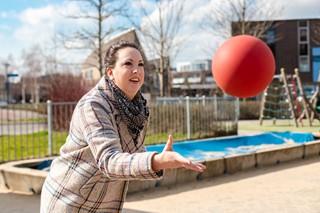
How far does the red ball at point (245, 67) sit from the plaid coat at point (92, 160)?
4.58m

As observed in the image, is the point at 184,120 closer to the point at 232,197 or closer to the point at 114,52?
the point at 232,197

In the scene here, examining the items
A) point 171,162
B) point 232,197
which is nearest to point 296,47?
point 232,197

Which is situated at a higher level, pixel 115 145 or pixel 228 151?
pixel 115 145

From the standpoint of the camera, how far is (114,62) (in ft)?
5.99

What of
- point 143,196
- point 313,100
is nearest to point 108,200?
point 143,196

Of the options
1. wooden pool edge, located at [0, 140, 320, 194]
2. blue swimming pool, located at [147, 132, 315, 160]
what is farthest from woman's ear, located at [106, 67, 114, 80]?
blue swimming pool, located at [147, 132, 315, 160]

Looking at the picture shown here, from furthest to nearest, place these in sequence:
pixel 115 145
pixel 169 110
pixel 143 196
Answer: pixel 169 110 < pixel 143 196 < pixel 115 145

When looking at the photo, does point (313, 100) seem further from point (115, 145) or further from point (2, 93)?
point (2, 93)

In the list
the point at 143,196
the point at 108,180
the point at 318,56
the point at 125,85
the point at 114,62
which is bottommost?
the point at 143,196

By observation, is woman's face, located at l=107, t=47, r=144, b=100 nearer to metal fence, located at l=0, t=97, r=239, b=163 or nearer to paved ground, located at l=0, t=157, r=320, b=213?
paved ground, located at l=0, t=157, r=320, b=213

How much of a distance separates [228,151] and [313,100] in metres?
8.90

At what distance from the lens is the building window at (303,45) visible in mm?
46550

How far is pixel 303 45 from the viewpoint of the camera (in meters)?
46.9

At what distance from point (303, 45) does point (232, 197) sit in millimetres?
46152
